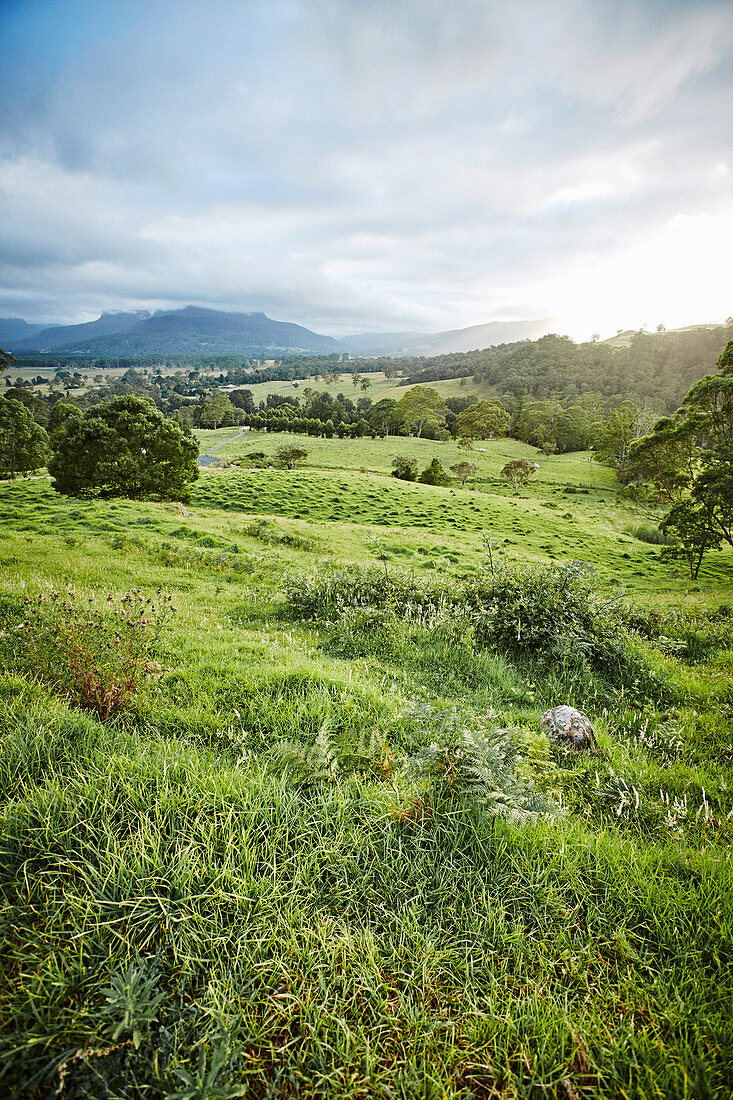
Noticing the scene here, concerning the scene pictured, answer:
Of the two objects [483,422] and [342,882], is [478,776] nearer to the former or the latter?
[342,882]

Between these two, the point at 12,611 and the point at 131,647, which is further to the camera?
the point at 12,611

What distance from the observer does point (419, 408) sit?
98375 millimetres

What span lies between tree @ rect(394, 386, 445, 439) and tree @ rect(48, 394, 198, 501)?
72.4m

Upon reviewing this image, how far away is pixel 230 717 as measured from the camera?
450 centimetres

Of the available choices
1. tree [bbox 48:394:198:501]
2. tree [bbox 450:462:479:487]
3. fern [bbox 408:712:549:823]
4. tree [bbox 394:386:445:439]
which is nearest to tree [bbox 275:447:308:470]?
tree [bbox 450:462:479:487]

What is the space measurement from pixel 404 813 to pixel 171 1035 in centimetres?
176

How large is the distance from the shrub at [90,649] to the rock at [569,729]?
15.4ft

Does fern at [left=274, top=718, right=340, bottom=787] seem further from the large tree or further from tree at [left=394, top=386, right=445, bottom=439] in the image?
tree at [left=394, top=386, right=445, bottom=439]

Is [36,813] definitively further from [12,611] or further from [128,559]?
[128,559]

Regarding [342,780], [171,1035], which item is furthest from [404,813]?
[171,1035]

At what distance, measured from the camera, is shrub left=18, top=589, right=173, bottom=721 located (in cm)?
456

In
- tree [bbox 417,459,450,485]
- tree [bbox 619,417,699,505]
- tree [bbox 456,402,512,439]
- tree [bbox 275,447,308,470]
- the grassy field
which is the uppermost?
tree [bbox 456,402,512,439]

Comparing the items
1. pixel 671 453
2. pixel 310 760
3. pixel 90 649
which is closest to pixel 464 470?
pixel 671 453

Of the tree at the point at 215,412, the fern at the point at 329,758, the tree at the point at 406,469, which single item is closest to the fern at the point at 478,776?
the fern at the point at 329,758
